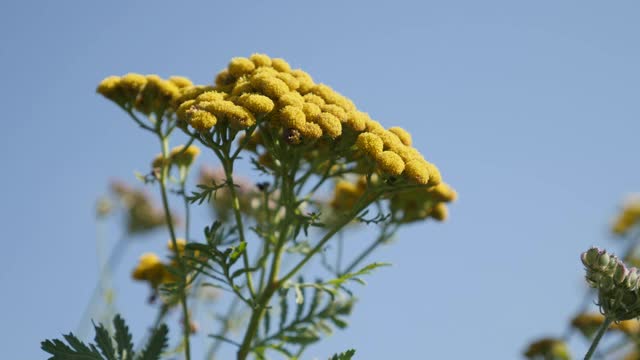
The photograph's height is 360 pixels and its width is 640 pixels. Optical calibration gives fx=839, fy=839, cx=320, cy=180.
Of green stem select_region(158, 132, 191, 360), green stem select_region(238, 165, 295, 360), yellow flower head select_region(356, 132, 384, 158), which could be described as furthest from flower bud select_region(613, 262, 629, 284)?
green stem select_region(158, 132, 191, 360)

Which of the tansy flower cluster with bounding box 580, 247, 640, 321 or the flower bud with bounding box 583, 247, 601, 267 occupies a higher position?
the flower bud with bounding box 583, 247, 601, 267

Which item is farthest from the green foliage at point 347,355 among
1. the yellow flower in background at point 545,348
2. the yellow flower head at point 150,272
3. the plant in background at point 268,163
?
the yellow flower in background at point 545,348

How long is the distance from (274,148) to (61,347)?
135 cm

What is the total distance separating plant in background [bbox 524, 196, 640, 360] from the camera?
3.41 meters

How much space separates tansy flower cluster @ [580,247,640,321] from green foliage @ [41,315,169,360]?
2.04 meters

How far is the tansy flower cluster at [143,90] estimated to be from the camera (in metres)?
4.61

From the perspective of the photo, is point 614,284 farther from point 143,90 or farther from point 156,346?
point 143,90

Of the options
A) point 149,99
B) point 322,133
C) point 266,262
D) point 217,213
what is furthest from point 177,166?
point 217,213

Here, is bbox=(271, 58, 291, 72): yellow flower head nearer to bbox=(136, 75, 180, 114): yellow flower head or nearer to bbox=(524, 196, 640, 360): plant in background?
bbox=(136, 75, 180, 114): yellow flower head

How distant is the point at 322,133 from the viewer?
12.9 feet

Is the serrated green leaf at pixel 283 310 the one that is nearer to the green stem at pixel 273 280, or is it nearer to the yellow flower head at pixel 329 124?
the green stem at pixel 273 280

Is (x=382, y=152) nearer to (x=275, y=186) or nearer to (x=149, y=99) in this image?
(x=275, y=186)

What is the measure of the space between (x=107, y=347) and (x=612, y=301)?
2326mm

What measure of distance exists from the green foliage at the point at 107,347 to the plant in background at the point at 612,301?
2.02 m
